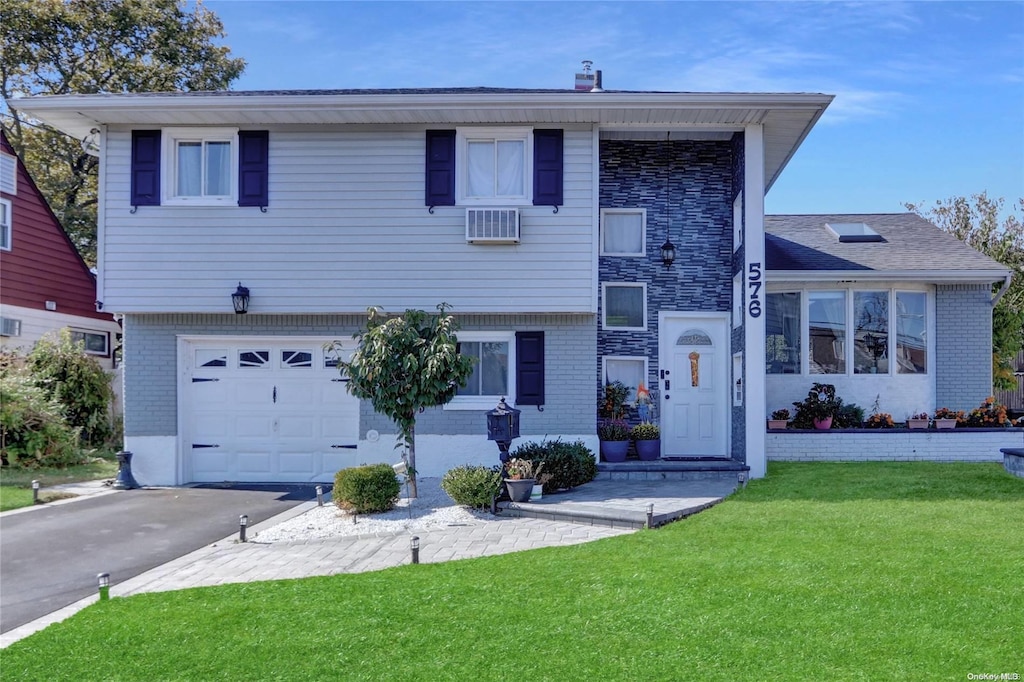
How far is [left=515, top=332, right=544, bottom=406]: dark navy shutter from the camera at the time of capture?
11.8 m

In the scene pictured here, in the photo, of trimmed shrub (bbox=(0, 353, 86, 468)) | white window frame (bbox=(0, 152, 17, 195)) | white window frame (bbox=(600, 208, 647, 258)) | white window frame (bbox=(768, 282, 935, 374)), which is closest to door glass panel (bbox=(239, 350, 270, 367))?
trimmed shrub (bbox=(0, 353, 86, 468))

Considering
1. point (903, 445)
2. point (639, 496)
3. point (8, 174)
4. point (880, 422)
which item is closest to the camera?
point (639, 496)

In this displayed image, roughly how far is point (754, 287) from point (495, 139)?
416 cm

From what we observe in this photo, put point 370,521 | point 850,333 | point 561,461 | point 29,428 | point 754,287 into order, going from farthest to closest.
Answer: point 850,333
point 29,428
point 754,287
point 561,461
point 370,521

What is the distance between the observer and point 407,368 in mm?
9305

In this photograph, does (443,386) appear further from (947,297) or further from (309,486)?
(947,297)

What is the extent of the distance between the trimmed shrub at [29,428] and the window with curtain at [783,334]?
11.8 m

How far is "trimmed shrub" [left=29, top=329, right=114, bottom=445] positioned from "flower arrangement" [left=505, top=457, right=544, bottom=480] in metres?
9.22

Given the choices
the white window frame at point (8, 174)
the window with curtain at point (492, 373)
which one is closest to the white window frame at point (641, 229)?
the window with curtain at point (492, 373)

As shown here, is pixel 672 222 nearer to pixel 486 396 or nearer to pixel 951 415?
pixel 486 396

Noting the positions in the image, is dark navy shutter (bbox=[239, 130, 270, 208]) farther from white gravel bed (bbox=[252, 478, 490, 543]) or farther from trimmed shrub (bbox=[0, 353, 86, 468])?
trimmed shrub (bbox=[0, 353, 86, 468])

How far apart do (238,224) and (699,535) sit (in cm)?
784

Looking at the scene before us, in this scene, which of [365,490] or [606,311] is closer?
[365,490]

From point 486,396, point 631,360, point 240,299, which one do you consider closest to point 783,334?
point 631,360
